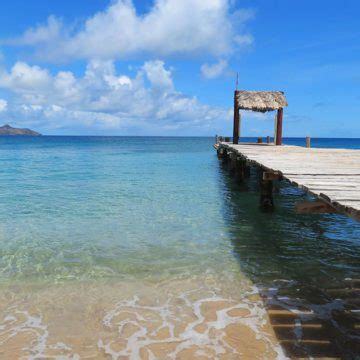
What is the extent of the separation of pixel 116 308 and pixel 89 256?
2.55 m

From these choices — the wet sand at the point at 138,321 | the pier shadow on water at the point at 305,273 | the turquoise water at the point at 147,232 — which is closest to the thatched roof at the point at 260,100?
the turquoise water at the point at 147,232

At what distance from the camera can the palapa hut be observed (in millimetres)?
23141

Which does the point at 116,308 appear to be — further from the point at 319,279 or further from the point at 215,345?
the point at 319,279

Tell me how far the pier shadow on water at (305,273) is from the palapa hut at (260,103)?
37.1 ft

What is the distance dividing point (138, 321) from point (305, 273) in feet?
11.0

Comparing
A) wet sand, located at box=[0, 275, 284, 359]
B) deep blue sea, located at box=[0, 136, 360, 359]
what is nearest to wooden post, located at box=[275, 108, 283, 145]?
deep blue sea, located at box=[0, 136, 360, 359]

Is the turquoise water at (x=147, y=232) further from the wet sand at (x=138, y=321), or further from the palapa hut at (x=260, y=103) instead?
the palapa hut at (x=260, y=103)

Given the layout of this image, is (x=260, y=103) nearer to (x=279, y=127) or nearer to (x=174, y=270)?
(x=279, y=127)

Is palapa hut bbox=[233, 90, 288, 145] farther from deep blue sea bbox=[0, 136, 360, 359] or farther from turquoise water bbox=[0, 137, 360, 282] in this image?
deep blue sea bbox=[0, 136, 360, 359]

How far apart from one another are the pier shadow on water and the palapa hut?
11.3 m

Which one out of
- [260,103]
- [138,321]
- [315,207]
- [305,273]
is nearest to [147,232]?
[305,273]

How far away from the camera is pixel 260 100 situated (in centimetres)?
2333

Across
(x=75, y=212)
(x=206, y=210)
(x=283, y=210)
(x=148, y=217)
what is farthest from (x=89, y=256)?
(x=283, y=210)

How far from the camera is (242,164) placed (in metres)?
19.6
